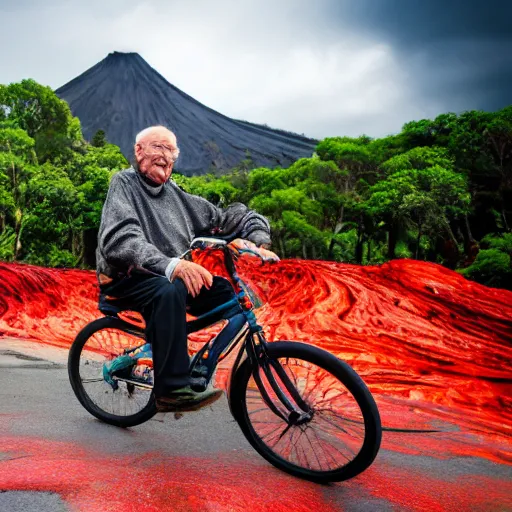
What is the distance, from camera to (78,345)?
2.50 m

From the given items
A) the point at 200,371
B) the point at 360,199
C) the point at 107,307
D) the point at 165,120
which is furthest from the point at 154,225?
the point at 165,120

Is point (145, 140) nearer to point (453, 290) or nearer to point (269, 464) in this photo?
point (269, 464)

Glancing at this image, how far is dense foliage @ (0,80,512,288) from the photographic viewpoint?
41.1 feet

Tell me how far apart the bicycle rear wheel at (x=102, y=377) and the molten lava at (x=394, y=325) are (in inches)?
27.7

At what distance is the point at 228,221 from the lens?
242 cm

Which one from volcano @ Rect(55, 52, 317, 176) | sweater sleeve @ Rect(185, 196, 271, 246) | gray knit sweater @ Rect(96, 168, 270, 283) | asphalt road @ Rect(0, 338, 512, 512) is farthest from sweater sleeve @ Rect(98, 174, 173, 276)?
volcano @ Rect(55, 52, 317, 176)

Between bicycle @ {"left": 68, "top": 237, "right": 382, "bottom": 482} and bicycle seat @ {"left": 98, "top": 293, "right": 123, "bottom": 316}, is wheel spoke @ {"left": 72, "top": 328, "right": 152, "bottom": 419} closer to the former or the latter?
bicycle seat @ {"left": 98, "top": 293, "right": 123, "bottom": 316}

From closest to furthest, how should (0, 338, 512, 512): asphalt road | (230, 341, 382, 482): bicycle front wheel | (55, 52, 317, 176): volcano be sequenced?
(0, 338, 512, 512): asphalt road < (230, 341, 382, 482): bicycle front wheel < (55, 52, 317, 176): volcano

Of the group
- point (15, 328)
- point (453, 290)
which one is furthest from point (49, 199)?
point (453, 290)

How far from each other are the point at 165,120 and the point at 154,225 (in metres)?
50.4

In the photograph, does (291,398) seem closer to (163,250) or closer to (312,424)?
(312,424)

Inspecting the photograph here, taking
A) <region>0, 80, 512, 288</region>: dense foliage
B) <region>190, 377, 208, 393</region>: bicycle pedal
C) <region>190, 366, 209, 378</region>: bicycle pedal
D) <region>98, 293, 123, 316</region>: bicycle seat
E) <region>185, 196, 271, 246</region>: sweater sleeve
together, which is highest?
<region>0, 80, 512, 288</region>: dense foliage

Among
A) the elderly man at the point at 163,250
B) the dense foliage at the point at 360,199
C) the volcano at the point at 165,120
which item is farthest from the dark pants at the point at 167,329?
the volcano at the point at 165,120

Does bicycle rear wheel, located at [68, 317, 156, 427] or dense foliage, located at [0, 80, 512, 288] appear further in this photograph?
dense foliage, located at [0, 80, 512, 288]
